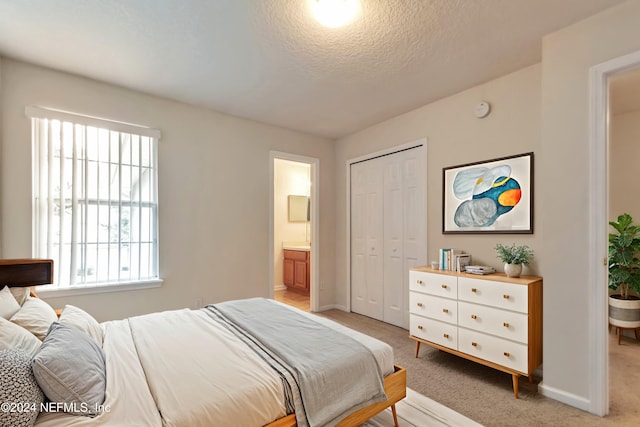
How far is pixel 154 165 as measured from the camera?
3.20 m

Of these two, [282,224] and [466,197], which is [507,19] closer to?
[466,197]

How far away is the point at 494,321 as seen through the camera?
2.32m

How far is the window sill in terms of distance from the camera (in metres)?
2.60

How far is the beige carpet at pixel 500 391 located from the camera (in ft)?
6.26

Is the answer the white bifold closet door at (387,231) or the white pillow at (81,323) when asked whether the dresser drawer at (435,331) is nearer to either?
the white bifold closet door at (387,231)

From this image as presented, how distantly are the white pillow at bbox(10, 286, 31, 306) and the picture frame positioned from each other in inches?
138

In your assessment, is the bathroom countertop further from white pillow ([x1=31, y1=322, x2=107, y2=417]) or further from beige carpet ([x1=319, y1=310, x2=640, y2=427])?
white pillow ([x1=31, y1=322, x2=107, y2=417])

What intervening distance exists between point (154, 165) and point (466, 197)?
3.28m

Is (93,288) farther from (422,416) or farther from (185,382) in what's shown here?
(422,416)

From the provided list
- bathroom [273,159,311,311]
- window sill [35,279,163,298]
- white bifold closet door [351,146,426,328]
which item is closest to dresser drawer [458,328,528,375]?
white bifold closet door [351,146,426,328]

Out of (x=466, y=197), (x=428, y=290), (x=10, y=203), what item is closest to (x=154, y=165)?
(x=10, y=203)

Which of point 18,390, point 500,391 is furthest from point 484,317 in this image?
point 18,390

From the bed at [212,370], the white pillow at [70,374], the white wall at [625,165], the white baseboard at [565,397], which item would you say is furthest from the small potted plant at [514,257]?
the white pillow at [70,374]

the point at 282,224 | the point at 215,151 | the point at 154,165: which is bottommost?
the point at 282,224
